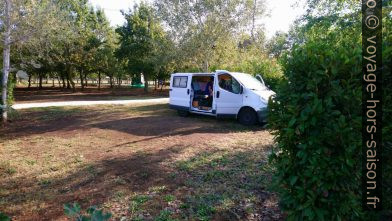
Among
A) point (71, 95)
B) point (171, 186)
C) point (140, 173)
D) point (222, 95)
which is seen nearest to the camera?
point (171, 186)

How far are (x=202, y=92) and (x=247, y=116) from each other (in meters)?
2.84

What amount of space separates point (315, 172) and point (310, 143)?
0.92 feet

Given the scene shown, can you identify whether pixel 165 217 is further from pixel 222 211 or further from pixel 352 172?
pixel 352 172

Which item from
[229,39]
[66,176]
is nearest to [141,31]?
[229,39]

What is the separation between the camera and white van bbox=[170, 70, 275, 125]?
11.0 m

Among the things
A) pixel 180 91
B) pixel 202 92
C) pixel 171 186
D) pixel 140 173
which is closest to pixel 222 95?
pixel 202 92

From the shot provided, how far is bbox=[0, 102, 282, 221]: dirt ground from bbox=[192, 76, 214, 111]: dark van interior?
9.11 feet

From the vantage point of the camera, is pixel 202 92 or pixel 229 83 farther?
pixel 202 92

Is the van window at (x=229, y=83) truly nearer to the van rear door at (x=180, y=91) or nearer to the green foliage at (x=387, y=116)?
the van rear door at (x=180, y=91)

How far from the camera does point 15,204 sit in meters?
4.49

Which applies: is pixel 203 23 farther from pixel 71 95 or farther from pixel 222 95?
pixel 71 95

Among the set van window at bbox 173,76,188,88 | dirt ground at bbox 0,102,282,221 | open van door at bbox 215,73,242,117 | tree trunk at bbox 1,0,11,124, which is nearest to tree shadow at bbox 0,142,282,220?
dirt ground at bbox 0,102,282,221

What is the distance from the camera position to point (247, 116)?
11148 millimetres

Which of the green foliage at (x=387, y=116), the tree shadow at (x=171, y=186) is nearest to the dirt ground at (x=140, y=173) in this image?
the tree shadow at (x=171, y=186)
